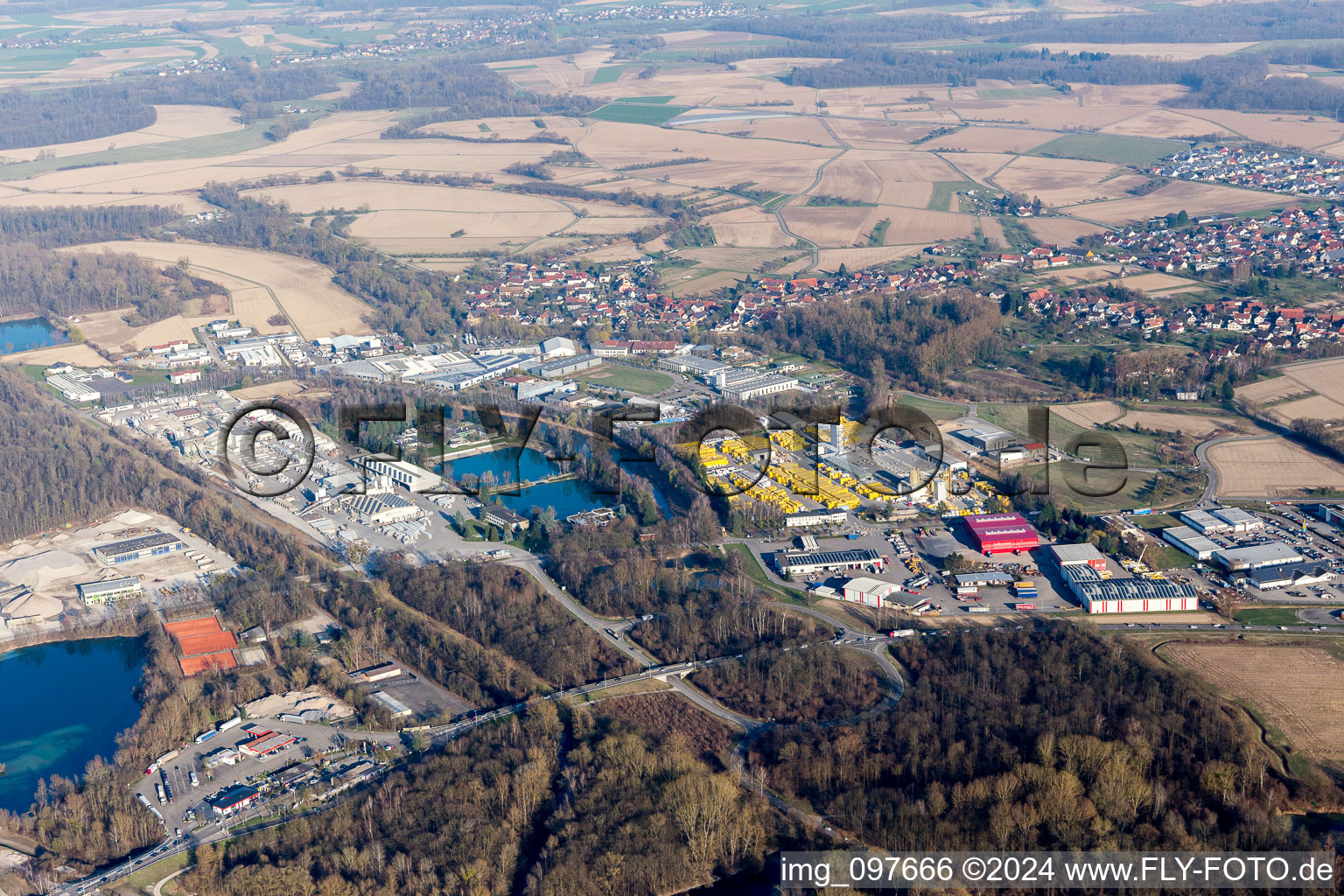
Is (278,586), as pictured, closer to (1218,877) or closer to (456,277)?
(1218,877)

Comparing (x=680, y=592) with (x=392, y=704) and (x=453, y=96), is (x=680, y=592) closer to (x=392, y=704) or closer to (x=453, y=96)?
(x=392, y=704)

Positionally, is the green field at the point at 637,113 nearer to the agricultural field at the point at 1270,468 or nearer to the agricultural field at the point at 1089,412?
the agricultural field at the point at 1089,412

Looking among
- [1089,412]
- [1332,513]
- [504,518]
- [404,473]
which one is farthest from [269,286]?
[1332,513]

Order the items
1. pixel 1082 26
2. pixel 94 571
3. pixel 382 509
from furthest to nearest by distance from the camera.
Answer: pixel 1082 26 → pixel 382 509 → pixel 94 571

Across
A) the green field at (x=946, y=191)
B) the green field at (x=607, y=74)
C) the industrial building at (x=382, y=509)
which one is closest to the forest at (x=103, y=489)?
the industrial building at (x=382, y=509)

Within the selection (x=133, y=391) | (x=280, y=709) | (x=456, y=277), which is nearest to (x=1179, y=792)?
(x=280, y=709)

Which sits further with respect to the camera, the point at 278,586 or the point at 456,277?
the point at 456,277
